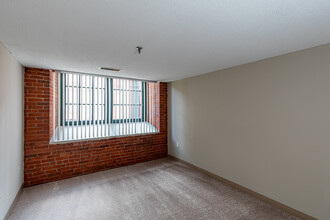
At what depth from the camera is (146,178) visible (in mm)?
3449

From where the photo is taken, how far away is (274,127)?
98.6 inches

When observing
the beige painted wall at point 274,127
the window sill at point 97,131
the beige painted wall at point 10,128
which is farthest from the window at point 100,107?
the beige painted wall at point 274,127

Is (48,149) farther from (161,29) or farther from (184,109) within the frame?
(161,29)

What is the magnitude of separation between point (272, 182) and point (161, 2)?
2.87 metres

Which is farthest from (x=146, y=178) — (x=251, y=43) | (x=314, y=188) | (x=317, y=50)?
(x=317, y=50)

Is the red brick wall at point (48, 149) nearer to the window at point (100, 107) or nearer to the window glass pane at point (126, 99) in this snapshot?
the window at point (100, 107)

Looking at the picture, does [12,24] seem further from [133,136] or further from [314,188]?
[314,188]

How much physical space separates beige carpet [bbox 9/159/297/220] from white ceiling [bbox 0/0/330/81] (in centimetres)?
225

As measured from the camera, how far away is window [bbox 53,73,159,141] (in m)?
3.46

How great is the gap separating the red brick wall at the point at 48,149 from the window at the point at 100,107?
189 millimetres

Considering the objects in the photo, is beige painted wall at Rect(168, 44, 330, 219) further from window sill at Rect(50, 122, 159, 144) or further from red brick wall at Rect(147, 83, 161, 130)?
window sill at Rect(50, 122, 159, 144)

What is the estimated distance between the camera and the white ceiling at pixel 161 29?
4.06 feet

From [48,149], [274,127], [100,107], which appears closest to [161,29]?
[274,127]

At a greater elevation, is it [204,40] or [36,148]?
[204,40]
